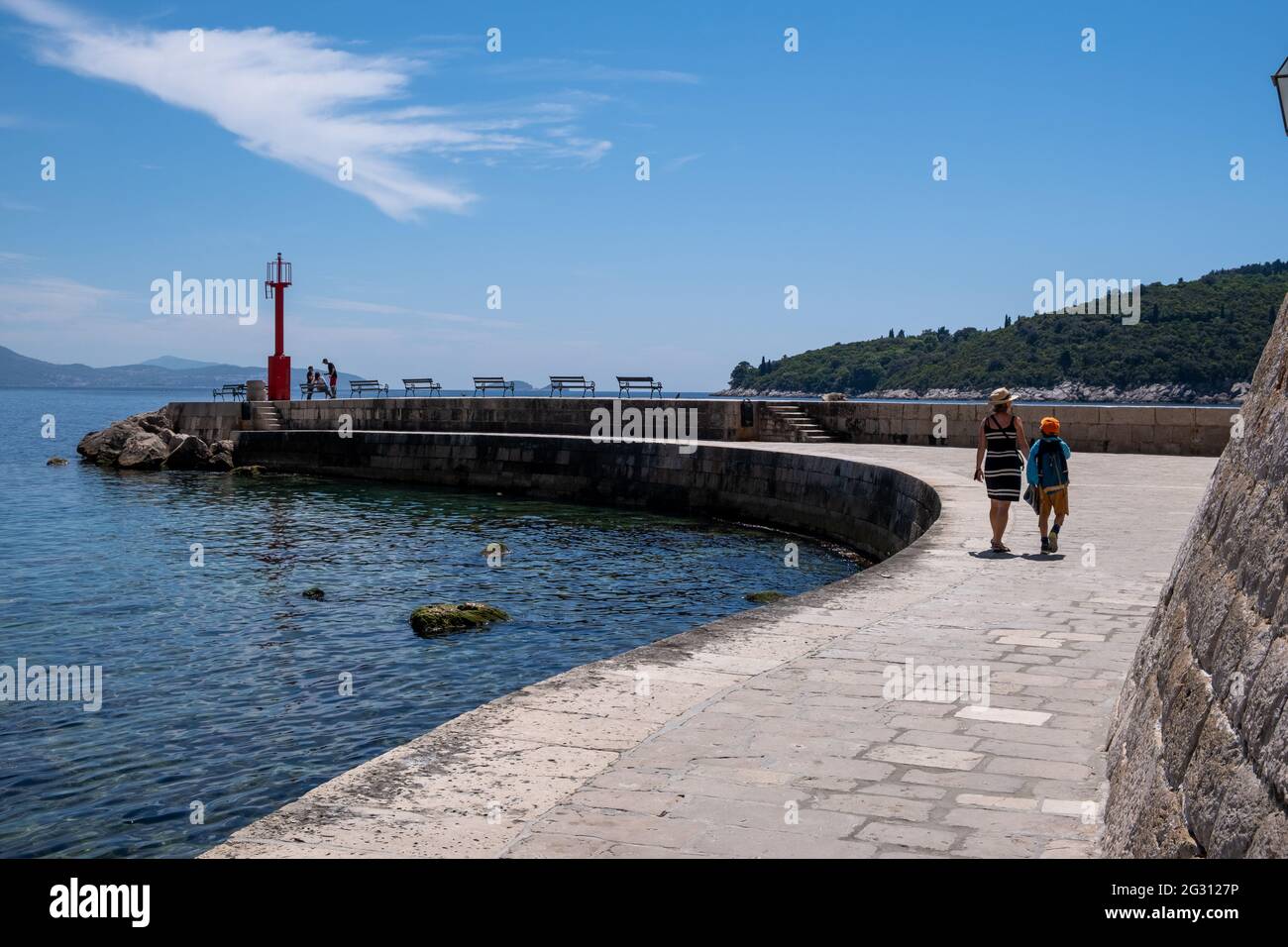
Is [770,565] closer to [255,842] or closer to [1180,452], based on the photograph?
[1180,452]

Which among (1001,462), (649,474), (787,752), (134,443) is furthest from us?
(134,443)

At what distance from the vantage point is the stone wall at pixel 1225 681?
231 cm

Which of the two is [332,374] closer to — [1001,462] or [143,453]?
[143,453]

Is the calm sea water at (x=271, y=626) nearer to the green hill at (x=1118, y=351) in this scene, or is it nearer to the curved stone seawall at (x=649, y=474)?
the curved stone seawall at (x=649, y=474)

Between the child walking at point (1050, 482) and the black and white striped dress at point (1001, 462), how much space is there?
0.16 meters

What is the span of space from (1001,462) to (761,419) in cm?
1662

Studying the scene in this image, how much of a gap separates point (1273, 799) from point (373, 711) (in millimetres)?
7461

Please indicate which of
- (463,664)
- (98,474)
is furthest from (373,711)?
(98,474)

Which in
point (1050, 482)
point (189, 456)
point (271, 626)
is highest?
point (1050, 482)

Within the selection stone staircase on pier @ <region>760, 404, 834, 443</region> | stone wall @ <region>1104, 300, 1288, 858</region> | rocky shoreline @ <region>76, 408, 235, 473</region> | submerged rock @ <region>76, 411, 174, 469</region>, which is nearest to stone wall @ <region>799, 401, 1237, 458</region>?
stone staircase on pier @ <region>760, 404, 834, 443</region>

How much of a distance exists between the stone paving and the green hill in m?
41.2

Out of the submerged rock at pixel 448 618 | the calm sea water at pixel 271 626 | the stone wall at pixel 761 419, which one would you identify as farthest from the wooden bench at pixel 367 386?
the submerged rock at pixel 448 618

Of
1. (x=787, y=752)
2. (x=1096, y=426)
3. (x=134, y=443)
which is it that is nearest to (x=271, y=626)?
(x=787, y=752)

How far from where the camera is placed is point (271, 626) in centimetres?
1227
